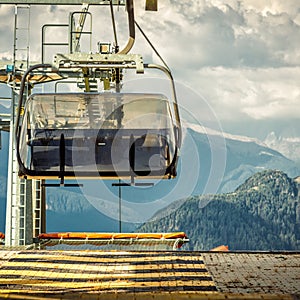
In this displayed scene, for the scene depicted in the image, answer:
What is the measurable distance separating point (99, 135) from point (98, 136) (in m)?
0.02

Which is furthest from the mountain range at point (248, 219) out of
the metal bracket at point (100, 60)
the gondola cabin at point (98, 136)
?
the metal bracket at point (100, 60)

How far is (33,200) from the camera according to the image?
16.0 metres

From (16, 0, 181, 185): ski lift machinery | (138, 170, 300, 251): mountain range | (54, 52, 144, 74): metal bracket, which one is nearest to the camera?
(54, 52, 144, 74): metal bracket

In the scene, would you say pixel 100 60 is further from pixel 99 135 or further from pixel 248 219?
pixel 248 219

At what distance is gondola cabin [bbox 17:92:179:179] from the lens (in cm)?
788

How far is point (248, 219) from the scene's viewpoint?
16938 centimetres

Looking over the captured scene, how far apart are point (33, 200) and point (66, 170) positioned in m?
8.36

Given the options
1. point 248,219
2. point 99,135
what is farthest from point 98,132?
point 248,219

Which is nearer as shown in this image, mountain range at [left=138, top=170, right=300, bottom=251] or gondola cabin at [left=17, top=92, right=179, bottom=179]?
gondola cabin at [left=17, top=92, right=179, bottom=179]

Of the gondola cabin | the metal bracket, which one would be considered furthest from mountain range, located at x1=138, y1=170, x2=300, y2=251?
the metal bracket

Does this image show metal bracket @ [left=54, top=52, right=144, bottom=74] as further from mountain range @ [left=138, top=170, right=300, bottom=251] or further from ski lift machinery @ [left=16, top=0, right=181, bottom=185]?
mountain range @ [left=138, top=170, right=300, bottom=251]

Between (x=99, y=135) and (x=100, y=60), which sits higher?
(x=100, y=60)

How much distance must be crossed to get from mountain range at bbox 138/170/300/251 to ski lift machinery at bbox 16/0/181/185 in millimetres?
145468

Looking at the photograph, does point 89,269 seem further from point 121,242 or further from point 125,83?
point 121,242
